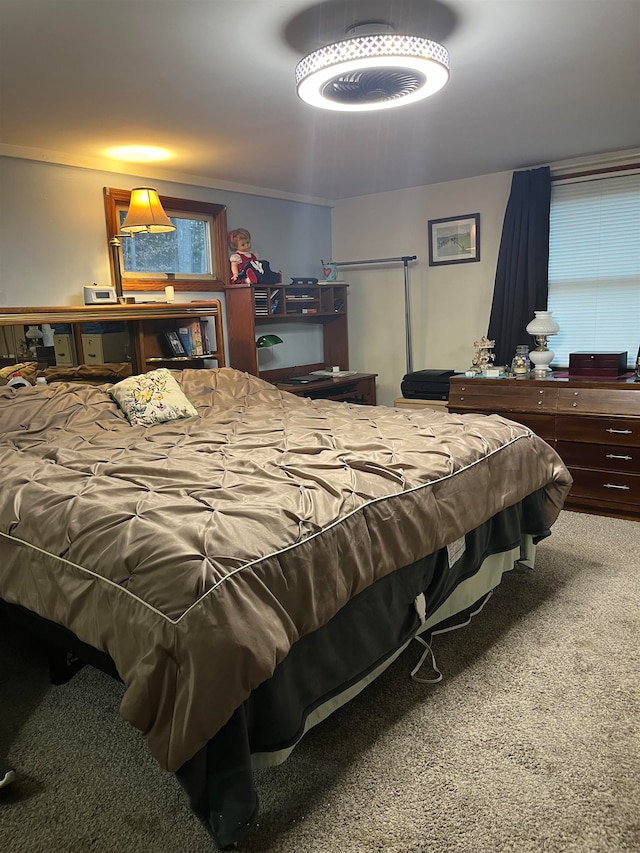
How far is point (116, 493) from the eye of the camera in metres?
1.78

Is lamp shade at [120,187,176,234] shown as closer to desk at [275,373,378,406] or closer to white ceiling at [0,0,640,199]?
white ceiling at [0,0,640,199]

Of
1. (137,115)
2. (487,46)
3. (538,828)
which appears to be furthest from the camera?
(137,115)

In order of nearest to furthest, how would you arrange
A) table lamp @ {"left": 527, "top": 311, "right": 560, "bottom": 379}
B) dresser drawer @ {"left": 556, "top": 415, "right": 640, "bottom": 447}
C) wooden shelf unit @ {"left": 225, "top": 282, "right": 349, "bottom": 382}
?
dresser drawer @ {"left": 556, "top": 415, "right": 640, "bottom": 447}, table lamp @ {"left": 527, "top": 311, "right": 560, "bottom": 379}, wooden shelf unit @ {"left": 225, "top": 282, "right": 349, "bottom": 382}

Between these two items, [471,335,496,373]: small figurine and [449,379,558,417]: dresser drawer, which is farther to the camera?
[471,335,496,373]: small figurine

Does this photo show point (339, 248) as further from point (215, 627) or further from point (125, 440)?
point (215, 627)

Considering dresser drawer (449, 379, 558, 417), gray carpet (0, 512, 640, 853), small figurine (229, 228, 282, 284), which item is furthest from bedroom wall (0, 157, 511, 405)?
gray carpet (0, 512, 640, 853)

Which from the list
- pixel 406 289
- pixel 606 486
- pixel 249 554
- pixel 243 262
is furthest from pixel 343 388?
pixel 249 554

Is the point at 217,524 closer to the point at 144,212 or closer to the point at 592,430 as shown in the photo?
the point at 144,212

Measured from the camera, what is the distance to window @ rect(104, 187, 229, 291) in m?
3.83

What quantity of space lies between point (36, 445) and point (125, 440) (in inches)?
13.9

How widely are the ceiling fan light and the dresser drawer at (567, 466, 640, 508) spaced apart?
232 cm

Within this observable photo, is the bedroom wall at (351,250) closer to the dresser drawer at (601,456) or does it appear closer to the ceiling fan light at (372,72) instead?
the dresser drawer at (601,456)

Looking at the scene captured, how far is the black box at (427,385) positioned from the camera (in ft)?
14.8

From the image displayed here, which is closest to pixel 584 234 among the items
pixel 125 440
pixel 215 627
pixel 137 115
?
pixel 137 115
